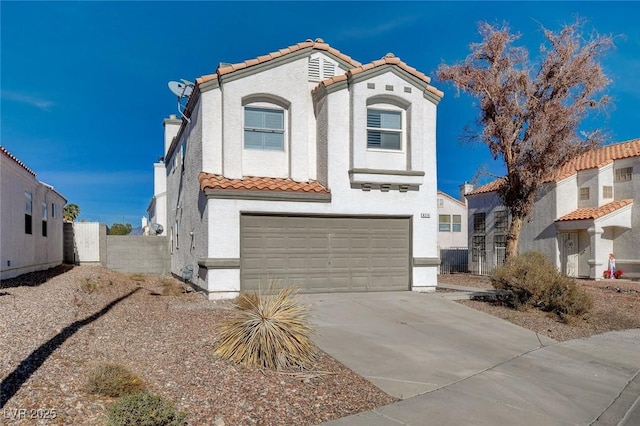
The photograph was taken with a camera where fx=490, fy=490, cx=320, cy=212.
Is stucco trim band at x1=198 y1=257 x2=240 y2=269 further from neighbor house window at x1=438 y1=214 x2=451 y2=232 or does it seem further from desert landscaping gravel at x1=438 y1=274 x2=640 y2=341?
neighbor house window at x1=438 y1=214 x2=451 y2=232

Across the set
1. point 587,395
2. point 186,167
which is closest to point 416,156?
point 186,167

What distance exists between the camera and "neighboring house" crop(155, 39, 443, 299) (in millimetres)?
14070

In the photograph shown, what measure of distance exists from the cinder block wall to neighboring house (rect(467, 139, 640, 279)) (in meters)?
17.4

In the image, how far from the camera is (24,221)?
16422mm

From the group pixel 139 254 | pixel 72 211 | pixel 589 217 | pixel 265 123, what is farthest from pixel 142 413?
pixel 72 211

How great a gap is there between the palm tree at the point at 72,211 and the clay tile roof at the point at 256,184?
3721 cm

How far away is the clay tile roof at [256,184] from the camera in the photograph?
44.3ft

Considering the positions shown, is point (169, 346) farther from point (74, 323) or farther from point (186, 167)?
point (186, 167)

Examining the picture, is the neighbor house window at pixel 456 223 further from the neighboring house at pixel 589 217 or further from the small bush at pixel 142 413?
the small bush at pixel 142 413

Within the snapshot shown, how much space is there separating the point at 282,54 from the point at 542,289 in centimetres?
998

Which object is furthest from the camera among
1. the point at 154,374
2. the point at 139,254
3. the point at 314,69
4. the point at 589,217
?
the point at 139,254

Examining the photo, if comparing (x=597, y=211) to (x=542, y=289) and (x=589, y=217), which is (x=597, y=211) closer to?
(x=589, y=217)

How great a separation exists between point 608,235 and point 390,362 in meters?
20.3

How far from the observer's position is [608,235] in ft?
77.4
